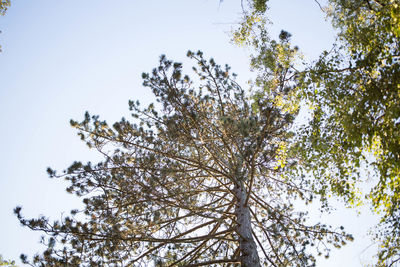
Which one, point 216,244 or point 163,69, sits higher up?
point 163,69

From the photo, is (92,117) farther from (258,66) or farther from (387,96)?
(387,96)

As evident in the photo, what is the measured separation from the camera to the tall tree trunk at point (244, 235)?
5.13 meters

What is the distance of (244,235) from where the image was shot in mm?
5688

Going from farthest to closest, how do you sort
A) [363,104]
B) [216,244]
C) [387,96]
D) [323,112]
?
[216,244], [323,112], [363,104], [387,96]

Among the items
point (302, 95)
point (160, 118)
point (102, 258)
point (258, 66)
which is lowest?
point (102, 258)

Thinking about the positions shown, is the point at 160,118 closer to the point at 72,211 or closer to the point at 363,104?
the point at 72,211

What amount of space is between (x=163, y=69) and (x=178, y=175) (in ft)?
9.23

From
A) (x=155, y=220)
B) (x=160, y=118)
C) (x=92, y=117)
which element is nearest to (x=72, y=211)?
(x=155, y=220)

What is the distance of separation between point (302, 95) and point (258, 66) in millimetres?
1913

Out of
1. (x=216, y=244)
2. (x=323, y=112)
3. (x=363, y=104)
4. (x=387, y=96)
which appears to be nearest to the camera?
(x=387, y=96)

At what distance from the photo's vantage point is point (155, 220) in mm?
6051

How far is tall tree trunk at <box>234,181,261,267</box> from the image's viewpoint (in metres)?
5.13

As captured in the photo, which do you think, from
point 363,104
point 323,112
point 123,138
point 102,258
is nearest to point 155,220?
point 102,258

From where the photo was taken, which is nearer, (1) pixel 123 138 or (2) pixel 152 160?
(2) pixel 152 160
